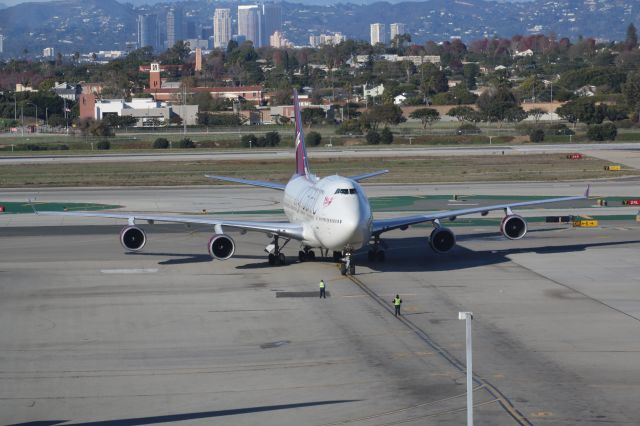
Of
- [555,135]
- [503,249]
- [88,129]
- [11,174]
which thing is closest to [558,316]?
[503,249]

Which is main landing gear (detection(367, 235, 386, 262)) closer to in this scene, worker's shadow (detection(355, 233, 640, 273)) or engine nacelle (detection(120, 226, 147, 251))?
worker's shadow (detection(355, 233, 640, 273))

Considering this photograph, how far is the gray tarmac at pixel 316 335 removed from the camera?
28.8m

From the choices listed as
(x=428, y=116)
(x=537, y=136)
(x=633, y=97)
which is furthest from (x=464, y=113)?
(x=537, y=136)

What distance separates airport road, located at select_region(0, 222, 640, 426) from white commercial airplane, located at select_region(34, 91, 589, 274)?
1099mm

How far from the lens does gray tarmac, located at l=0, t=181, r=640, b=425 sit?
28797 millimetres

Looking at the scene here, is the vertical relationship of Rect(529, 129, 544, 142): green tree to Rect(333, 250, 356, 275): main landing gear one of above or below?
above

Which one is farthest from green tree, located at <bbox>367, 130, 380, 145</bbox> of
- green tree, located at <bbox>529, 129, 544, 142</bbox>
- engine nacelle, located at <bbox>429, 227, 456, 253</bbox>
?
engine nacelle, located at <bbox>429, 227, 456, 253</bbox>

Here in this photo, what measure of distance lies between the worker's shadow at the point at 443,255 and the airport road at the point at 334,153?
186 ft

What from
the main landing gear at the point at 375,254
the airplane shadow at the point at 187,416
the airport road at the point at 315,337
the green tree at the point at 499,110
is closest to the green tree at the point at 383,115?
the green tree at the point at 499,110

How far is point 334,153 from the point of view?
4779 inches

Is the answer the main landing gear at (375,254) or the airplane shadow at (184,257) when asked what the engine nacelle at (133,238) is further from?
the main landing gear at (375,254)

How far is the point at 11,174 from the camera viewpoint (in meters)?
103

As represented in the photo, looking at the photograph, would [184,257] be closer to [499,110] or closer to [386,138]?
[386,138]

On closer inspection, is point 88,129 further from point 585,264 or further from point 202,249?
point 585,264
